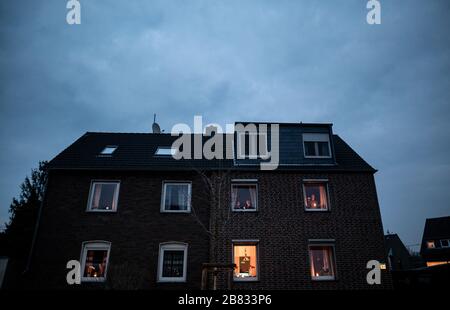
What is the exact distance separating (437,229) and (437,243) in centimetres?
223

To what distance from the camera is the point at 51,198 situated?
1436 cm

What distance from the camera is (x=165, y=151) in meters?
16.8

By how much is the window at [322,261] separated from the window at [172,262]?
619 centimetres

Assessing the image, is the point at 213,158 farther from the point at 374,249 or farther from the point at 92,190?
the point at 374,249

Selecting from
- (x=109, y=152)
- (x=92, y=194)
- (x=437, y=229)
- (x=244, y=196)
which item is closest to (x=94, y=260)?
(x=92, y=194)

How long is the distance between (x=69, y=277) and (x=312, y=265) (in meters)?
11.5

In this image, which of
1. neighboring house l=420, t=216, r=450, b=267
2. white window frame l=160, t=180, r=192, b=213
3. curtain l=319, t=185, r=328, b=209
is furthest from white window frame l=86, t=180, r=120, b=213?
neighboring house l=420, t=216, r=450, b=267

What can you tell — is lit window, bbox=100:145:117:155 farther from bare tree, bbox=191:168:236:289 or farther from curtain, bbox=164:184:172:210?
bare tree, bbox=191:168:236:289

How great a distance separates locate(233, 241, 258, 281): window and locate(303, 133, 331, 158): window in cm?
607

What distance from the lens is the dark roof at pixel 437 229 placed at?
39.1 metres

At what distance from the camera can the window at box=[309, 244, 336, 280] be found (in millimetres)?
13477

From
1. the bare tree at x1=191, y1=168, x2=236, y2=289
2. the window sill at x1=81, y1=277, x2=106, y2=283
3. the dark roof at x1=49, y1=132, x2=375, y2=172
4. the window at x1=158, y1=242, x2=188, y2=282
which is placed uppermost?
the dark roof at x1=49, y1=132, x2=375, y2=172

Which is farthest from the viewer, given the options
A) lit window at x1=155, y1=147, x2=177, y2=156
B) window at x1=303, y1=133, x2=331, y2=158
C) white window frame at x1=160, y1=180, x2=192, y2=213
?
lit window at x1=155, y1=147, x2=177, y2=156

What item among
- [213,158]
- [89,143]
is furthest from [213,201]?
[89,143]
